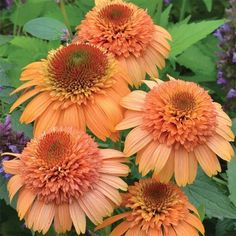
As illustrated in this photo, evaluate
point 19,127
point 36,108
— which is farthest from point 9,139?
point 36,108

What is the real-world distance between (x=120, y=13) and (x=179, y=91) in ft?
0.89

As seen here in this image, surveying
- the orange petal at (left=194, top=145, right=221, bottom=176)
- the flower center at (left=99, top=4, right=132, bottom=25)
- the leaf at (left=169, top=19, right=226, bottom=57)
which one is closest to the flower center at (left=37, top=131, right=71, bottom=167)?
the orange petal at (left=194, top=145, right=221, bottom=176)

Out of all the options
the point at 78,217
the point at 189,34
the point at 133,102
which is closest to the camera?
the point at 78,217

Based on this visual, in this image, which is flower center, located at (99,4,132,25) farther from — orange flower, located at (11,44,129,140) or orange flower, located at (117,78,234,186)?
orange flower, located at (117,78,234,186)

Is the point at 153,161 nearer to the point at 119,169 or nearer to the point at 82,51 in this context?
the point at 119,169

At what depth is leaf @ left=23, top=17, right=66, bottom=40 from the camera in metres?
1.49

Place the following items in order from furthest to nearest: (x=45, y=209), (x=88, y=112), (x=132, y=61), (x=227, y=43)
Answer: (x=227, y=43)
(x=132, y=61)
(x=88, y=112)
(x=45, y=209)

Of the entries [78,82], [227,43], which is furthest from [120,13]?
[227,43]

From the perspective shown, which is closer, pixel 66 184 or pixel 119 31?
pixel 66 184

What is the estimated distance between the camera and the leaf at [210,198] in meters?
1.29

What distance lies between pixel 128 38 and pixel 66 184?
399 mm

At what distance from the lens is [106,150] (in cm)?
109

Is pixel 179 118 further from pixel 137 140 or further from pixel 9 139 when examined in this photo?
pixel 9 139

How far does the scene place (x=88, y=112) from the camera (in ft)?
3.72
